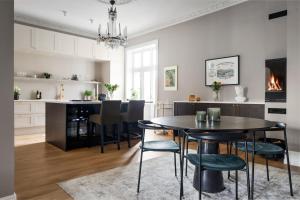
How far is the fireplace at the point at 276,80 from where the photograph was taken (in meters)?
3.46

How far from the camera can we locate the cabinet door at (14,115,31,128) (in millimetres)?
5156

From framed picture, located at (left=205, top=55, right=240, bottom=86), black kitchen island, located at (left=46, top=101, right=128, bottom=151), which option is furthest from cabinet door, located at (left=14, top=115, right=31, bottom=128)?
framed picture, located at (left=205, top=55, right=240, bottom=86)

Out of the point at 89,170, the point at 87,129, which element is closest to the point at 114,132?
the point at 87,129

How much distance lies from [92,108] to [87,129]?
422 mm

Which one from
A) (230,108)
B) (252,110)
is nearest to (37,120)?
(230,108)

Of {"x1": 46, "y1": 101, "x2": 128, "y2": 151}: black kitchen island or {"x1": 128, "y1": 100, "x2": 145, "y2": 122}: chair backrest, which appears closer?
{"x1": 46, "y1": 101, "x2": 128, "y2": 151}: black kitchen island

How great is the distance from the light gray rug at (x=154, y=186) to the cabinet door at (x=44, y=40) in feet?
14.3

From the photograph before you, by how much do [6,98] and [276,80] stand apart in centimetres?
375

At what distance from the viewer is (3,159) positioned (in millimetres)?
1788

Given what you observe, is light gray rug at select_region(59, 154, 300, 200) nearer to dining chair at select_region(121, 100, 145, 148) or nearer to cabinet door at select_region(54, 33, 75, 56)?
dining chair at select_region(121, 100, 145, 148)

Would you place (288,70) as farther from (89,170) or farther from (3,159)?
(3,159)

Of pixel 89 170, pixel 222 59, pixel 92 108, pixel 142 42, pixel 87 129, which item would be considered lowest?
pixel 89 170

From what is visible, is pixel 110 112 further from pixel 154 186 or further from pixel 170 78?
pixel 170 78

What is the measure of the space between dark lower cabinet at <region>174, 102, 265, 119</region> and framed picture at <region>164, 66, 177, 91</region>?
32.2 inches
